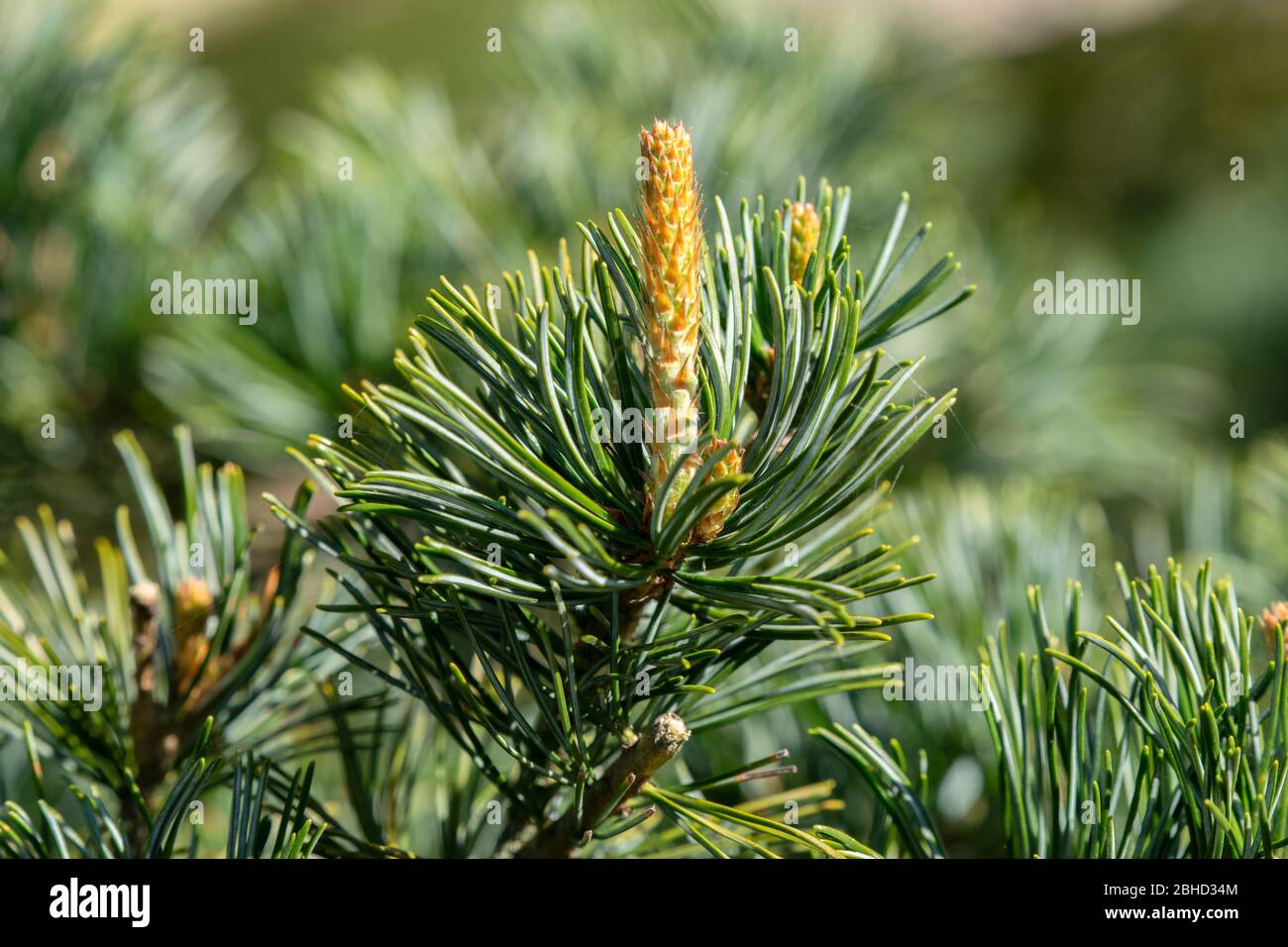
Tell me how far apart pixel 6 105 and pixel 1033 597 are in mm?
487

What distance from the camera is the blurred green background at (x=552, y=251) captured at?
16.1 inches

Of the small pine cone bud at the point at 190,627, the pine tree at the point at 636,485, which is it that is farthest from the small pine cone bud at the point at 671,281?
the small pine cone bud at the point at 190,627

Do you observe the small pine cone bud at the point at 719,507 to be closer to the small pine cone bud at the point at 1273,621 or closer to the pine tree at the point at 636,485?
the pine tree at the point at 636,485

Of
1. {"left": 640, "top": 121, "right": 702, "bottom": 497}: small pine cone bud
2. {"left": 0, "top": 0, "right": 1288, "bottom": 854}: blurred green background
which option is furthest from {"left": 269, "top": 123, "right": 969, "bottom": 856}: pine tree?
{"left": 0, "top": 0, "right": 1288, "bottom": 854}: blurred green background

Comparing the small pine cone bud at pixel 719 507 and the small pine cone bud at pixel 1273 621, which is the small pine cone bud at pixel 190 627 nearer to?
the small pine cone bud at pixel 719 507

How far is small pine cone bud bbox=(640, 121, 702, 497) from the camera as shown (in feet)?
0.66

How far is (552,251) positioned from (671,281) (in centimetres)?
28

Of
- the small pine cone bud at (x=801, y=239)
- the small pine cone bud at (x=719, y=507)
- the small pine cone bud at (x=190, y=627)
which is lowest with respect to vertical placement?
the small pine cone bud at (x=190, y=627)

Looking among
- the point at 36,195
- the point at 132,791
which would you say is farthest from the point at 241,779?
the point at 36,195

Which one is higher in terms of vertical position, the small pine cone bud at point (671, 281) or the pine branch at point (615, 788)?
the small pine cone bud at point (671, 281)

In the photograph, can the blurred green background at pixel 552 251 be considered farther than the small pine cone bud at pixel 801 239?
Yes

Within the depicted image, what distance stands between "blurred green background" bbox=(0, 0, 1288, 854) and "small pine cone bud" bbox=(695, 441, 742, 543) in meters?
0.15

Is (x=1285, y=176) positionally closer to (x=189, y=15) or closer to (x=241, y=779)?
(x=241, y=779)

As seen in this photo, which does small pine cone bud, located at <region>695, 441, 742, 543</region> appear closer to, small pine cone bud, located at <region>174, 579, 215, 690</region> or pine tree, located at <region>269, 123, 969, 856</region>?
pine tree, located at <region>269, 123, 969, 856</region>
